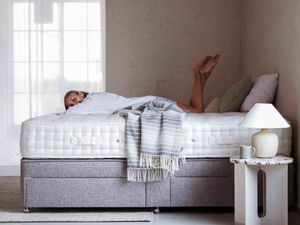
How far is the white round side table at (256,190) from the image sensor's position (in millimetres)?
3283

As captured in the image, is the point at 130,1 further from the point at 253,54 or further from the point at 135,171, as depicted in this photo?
the point at 135,171

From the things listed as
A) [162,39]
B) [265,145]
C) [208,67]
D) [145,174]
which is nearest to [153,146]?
[145,174]

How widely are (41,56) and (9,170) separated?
4.06 feet

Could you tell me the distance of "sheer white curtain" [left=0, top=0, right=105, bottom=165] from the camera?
5.85 meters

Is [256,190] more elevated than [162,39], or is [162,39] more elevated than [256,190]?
[162,39]

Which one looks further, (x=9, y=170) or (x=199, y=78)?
(x=9, y=170)

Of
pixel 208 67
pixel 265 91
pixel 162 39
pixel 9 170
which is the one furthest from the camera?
pixel 162 39

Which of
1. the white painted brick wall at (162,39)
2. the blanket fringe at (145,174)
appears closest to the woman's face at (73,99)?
the blanket fringe at (145,174)

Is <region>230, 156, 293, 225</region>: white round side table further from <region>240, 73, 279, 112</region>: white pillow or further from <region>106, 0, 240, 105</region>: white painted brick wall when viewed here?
<region>106, 0, 240, 105</region>: white painted brick wall

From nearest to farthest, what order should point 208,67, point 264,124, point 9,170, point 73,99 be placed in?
point 264,124
point 73,99
point 208,67
point 9,170

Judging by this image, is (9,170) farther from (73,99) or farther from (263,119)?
(263,119)

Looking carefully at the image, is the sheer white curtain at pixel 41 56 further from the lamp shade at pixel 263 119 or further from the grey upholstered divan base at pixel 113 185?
the lamp shade at pixel 263 119

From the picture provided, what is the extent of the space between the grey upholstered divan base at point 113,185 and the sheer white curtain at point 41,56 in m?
2.22

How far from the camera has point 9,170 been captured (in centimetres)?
580
